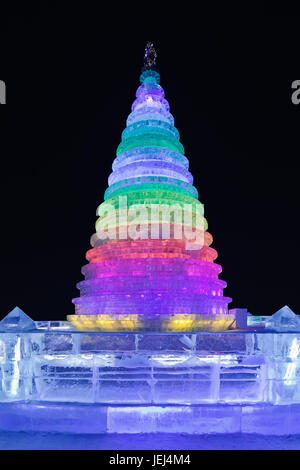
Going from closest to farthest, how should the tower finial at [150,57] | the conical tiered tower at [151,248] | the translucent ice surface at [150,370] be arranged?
the translucent ice surface at [150,370]
the conical tiered tower at [151,248]
the tower finial at [150,57]

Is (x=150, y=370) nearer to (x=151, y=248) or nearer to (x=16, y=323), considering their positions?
→ (x=16, y=323)

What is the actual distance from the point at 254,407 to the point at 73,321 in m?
5.26

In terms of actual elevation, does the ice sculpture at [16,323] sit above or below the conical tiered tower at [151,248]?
below

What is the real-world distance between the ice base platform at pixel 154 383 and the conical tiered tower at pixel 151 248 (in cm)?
196

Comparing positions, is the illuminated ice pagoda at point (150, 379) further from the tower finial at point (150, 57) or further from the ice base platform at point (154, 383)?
the tower finial at point (150, 57)

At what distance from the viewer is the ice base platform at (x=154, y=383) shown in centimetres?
537

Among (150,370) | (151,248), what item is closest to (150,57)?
(151,248)

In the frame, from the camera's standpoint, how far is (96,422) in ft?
17.6

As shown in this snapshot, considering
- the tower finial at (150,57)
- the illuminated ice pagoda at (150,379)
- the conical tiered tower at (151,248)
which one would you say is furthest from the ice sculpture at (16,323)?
the tower finial at (150,57)

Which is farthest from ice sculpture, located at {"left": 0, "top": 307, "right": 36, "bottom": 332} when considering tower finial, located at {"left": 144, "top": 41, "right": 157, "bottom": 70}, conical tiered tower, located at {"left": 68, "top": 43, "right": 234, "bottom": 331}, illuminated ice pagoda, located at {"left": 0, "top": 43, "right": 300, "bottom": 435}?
tower finial, located at {"left": 144, "top": 41, "right": 157, "bottom": 70}

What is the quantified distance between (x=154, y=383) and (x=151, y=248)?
396 cm

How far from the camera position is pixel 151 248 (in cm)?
873

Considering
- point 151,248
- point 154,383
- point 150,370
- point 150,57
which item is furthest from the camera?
point 150,57

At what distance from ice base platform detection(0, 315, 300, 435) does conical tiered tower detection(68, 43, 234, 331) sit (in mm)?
1961
